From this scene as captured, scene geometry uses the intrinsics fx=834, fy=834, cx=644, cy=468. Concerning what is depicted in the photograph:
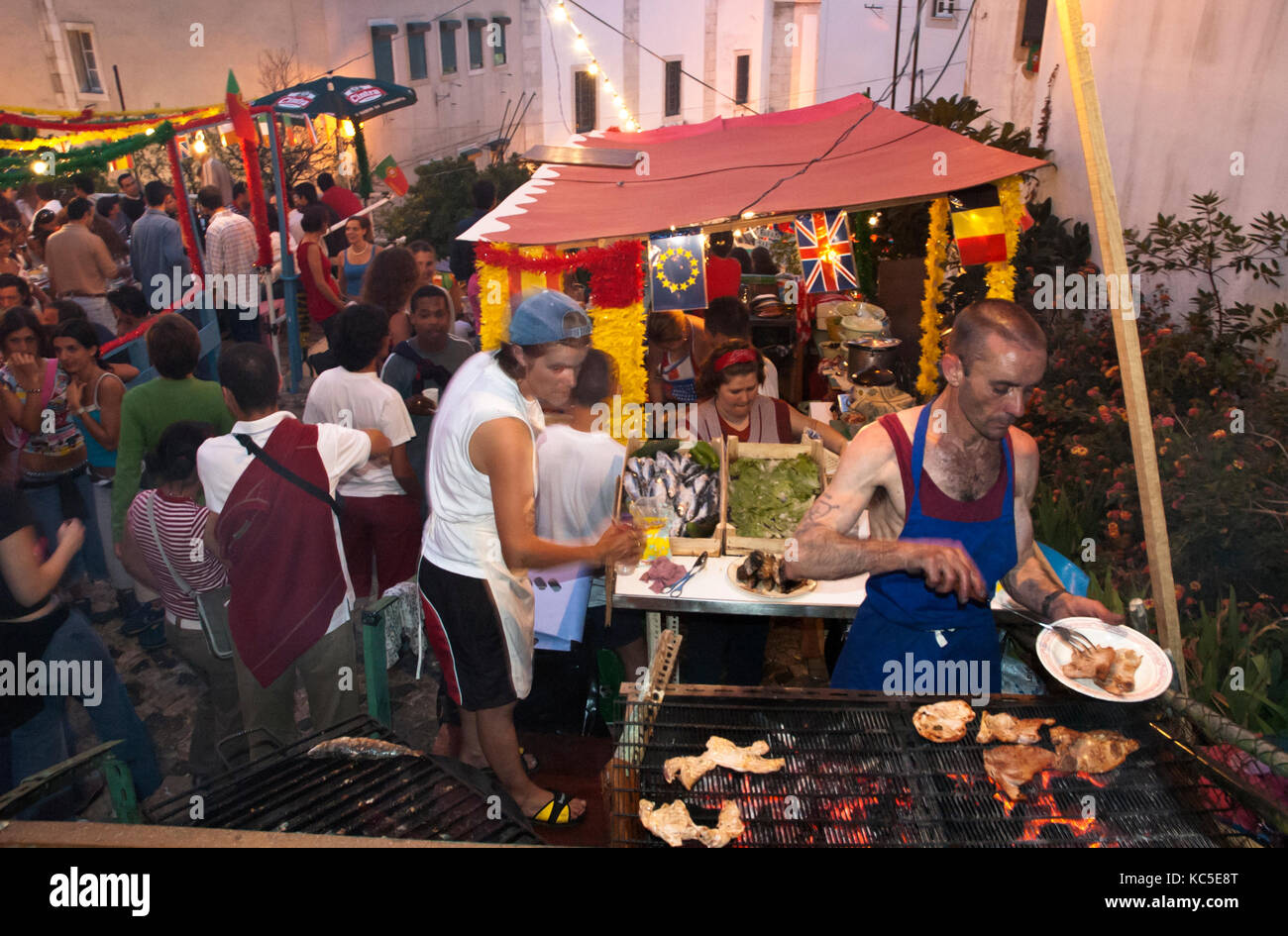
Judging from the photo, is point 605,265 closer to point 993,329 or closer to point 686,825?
point 993,329

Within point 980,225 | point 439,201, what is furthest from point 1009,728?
point 439,201

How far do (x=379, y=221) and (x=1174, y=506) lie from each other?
37.5ft

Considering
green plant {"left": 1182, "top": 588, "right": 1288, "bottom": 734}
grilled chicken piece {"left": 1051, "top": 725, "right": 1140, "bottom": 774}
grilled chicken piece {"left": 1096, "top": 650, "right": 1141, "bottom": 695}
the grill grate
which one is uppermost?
grilled chicken piece {"left": 1096, "top": 650, "right": 1141, "bottom": 695}

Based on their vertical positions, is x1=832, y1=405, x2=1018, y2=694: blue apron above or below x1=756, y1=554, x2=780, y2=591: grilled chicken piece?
above

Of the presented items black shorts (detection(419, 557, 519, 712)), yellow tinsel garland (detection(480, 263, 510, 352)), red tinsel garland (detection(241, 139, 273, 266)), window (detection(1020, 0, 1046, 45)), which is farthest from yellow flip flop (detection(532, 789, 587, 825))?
window (detection(1020, 0, 1046, 45))

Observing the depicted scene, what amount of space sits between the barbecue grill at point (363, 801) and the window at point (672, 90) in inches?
598

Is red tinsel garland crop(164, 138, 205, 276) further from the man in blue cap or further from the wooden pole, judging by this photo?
the wooden pole

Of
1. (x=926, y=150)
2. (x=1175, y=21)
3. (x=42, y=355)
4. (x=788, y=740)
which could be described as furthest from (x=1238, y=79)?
(x=42, y=355)

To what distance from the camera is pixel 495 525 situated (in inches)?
131

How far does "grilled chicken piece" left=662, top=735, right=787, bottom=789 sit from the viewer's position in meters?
2.36

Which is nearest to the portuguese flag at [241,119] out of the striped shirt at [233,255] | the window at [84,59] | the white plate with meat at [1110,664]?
the striped shirt at [233,255]

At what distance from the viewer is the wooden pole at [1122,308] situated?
103 inches

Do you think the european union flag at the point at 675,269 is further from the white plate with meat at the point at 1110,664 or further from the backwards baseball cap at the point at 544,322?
the white plate with meat at the point at 1110,664

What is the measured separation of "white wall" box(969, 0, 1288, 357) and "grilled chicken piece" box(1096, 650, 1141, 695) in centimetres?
441
